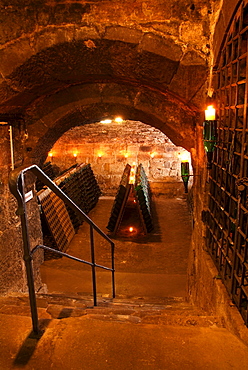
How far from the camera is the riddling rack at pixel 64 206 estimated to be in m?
5.93

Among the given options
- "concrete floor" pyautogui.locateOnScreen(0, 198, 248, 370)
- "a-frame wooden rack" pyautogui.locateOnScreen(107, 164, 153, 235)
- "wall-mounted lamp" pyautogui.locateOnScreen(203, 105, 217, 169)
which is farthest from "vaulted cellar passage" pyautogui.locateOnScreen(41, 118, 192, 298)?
"concrete floor" pyautogui.locateOnScreen(0, 198, 248, 370)

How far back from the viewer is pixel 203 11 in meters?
2.55

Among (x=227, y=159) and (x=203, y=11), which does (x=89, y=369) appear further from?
(x=203, y=11)

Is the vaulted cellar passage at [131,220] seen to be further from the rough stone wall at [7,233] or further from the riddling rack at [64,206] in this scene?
the rough stone wall at [7,233]

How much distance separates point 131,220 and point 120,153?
121 inches

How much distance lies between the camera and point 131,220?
7.70 meters

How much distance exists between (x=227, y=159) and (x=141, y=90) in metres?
1.67

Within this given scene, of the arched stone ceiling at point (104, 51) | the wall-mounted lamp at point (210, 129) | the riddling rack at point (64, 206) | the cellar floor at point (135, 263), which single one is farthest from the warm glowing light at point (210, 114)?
the cellar floor at point (135, 263)

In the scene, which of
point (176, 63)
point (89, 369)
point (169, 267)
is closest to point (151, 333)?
point (89, 369)

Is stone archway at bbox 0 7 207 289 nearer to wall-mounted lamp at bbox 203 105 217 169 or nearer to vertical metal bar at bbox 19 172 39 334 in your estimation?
wall-mounted lamp at bbox 203 105 217 169

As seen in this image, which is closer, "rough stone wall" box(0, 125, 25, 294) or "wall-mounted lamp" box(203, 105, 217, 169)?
"wall-mounted lamp" box(203, 105, 217, 169)

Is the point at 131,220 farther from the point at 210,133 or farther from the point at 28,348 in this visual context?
the point at 28,348

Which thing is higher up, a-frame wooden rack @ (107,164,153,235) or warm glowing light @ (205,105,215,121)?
warm glowing light @ (205,105,215,121)

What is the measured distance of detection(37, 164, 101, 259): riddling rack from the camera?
5.93 m
